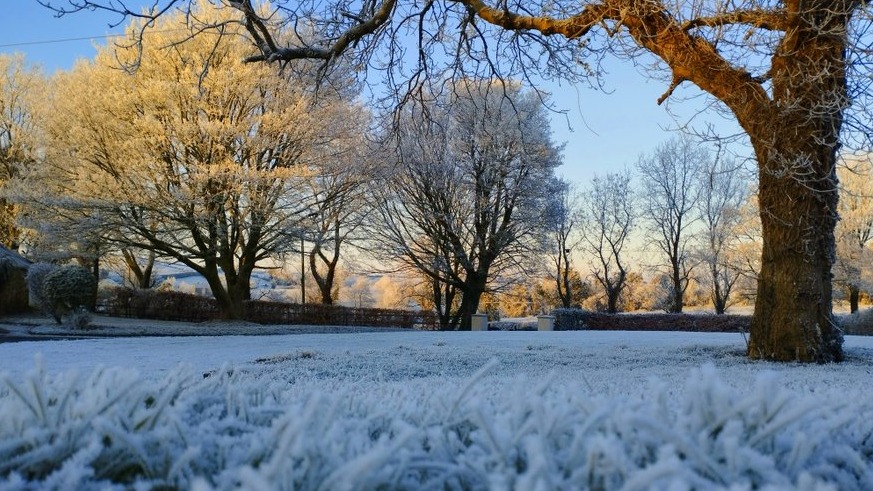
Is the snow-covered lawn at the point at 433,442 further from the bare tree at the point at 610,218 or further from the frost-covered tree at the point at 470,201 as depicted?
the bare tree at the point at 610,218

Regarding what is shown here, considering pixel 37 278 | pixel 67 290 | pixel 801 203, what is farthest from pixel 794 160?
pixel 37 278

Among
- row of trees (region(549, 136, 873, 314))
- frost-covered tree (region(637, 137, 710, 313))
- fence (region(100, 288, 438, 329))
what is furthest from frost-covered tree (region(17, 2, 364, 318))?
frost-covered tree (region(637, 137, 710, 313))

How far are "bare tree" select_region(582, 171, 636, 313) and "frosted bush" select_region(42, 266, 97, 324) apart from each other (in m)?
21.6

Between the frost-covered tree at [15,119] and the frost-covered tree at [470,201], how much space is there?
51.2 ft

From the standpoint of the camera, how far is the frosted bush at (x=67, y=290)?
1505cm

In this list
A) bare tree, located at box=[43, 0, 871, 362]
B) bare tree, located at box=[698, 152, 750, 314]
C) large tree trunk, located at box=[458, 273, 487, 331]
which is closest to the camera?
bare tree, located at box=[43, 0, 871, 362]

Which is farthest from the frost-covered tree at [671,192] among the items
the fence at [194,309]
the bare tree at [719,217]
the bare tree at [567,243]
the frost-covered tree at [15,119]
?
the frost-covered tree at [15,119]

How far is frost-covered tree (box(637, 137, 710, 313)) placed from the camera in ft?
95.8

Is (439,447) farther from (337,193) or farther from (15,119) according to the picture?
(15,119)

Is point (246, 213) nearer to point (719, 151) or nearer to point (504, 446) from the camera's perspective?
point (719, 151)

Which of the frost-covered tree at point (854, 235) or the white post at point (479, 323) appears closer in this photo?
the white post at point (479, 323)

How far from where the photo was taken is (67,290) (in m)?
15.1

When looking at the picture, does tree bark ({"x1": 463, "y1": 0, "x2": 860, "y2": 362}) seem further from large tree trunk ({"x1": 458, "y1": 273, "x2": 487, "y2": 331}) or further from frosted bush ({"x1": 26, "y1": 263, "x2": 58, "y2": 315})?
frosted bush ({"x1": 26, "y1": 263, "x2": 58, "y2": 315})

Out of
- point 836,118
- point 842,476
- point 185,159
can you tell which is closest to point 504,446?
point 842,476
